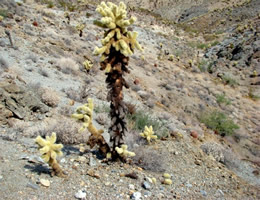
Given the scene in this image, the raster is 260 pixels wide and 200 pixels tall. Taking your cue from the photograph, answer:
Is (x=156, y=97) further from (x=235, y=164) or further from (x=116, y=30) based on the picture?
(x=116, y=30)

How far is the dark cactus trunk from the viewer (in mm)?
4309

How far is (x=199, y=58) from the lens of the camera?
2706cm

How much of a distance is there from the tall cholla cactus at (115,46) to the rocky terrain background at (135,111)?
1.34m

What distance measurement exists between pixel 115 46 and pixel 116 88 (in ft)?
2.63

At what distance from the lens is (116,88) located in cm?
441

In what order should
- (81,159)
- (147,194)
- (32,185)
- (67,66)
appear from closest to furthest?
(32,185) < (147,194) < (81,159) < (67,66)

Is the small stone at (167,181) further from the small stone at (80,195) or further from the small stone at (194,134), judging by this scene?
the small stone at (194,134)

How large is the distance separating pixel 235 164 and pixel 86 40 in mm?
15829

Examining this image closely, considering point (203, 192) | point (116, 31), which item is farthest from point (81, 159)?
point (203, 192)

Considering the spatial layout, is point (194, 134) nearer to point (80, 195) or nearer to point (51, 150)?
point (80, 195)

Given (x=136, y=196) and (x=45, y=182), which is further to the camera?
(x=136, y=196)

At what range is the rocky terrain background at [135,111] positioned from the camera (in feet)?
14.0

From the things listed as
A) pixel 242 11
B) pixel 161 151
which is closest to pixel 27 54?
pixel 161 151

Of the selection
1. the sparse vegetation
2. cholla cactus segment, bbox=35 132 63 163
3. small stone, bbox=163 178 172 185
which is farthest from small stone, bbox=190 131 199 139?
the sparse vegetation
